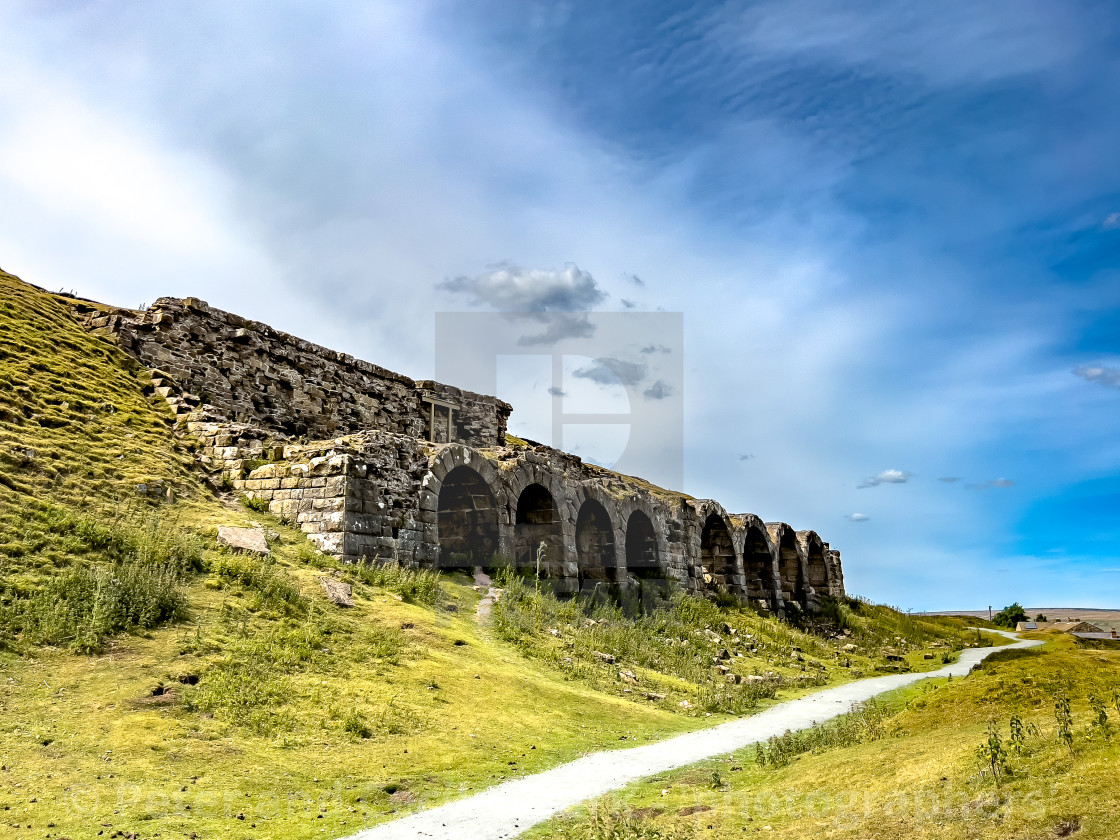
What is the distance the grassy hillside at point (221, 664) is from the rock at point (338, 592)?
17 cm

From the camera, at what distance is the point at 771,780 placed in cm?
648

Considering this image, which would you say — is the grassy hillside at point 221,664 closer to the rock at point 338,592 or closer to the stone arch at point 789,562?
the rock at point 338,592

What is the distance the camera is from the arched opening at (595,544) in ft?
64.3

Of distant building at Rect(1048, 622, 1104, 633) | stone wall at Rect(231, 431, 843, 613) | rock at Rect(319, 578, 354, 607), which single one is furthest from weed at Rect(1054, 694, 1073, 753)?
distant building at Rect(1048, 622, 1104, 633)

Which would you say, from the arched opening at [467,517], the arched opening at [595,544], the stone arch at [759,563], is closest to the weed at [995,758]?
the arched opening at [467,517]

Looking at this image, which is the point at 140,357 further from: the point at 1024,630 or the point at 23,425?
the point at 1024,630

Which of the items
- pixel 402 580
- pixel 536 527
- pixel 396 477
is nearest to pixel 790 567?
pixel 536 527

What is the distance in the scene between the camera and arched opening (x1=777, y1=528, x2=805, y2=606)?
30.4 meters

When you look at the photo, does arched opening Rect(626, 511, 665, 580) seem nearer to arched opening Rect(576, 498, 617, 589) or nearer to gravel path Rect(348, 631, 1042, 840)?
arched opening Rect(576, 498, 617, 589)

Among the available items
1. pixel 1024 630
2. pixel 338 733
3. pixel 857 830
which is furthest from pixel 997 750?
pixel 1024 630

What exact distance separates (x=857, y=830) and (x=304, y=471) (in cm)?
1132

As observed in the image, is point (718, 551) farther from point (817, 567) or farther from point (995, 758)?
point (995, 758)

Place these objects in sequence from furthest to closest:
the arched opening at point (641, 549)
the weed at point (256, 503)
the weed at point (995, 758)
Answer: the arched opening at point (641, 549), the weed at point (256, 503), the weed at point (995, 758)

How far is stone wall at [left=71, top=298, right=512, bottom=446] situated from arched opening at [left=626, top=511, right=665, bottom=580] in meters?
7.66
